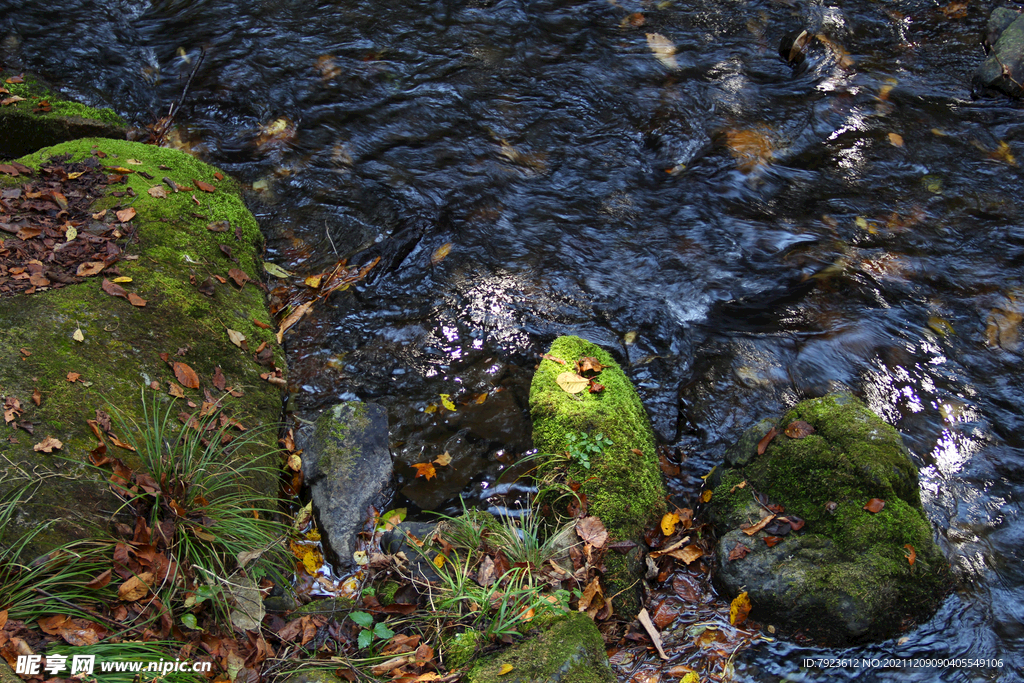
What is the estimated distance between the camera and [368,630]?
308 cm

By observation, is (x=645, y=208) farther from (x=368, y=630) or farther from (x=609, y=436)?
(x=368, y=630)

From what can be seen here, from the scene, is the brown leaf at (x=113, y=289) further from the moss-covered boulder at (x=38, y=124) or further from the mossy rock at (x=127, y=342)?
the moss-covered boulder at (x=38, y=124)

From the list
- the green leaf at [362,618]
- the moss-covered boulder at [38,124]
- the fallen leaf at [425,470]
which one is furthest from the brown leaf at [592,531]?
the moss-covered boulder at [38,124]

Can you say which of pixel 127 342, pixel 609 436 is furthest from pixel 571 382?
pixel 127 342

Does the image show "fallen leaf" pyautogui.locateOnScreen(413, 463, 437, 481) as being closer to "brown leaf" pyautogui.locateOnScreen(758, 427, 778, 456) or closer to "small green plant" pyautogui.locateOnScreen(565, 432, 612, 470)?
"small green plant" pyautogui.locateOnScreen(565, 432, 612, 470)

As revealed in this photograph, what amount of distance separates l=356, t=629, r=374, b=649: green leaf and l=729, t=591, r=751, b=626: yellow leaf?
1922 mm

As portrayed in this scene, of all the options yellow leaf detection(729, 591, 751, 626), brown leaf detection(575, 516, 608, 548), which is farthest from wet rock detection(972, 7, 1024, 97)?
brown leaf detection(575, 516, 608, 548)

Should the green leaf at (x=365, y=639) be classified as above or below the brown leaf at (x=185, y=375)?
below

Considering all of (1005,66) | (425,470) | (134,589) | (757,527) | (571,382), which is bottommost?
(425,470)

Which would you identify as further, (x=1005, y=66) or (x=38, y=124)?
(x=1005, y=66)

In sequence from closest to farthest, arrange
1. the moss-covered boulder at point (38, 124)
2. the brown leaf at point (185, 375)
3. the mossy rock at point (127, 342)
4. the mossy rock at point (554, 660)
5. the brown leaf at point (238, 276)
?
the mossy rock at point (554, 660)
the mossy rock at point (127, 342)
the brown leaf at point (185, 375)
the brown leaf at point (238, 276)
the moss-covered boulder at point (38, 124)

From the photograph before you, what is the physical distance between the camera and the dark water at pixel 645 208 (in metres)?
4.25

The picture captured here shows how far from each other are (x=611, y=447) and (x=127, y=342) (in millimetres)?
3064

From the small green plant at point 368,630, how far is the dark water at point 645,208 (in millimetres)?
866
